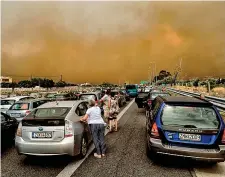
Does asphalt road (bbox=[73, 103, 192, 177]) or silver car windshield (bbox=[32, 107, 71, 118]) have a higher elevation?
silver car windshield (bbox=[32, 107, 71, 118])

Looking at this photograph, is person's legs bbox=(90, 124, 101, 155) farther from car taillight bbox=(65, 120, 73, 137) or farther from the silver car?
car taillight bbox=(65, 120, 73, 137)

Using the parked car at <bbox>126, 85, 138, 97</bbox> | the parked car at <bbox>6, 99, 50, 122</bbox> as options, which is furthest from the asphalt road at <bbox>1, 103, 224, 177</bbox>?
the parked car at <bbox>126, 85, 138, 97</bbox>

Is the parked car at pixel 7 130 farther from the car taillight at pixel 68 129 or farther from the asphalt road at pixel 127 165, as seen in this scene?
the asphalt road at pixel 127 165

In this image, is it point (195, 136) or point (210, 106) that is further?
point (210, 106)

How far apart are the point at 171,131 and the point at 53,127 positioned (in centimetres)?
290

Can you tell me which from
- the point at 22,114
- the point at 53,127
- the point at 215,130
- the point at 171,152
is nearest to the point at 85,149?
the point at 53,127

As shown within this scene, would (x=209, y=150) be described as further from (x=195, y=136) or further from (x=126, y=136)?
(x=126, y=136)

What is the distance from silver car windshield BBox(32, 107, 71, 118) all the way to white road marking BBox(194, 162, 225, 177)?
11.8 ft

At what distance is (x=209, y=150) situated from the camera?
4816mm

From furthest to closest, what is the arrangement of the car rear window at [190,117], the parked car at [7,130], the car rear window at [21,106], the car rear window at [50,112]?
the car rear window at [21,106] → the parked car at [7,130] → the car rear window at [50,112] → the car rear window at [190,117]

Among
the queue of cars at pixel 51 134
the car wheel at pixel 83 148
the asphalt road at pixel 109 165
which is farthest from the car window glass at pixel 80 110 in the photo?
the asphalt road at pixel 109 165

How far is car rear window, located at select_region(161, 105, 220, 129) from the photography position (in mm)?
5051

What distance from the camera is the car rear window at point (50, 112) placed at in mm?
5650

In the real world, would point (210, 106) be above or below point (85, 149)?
above
